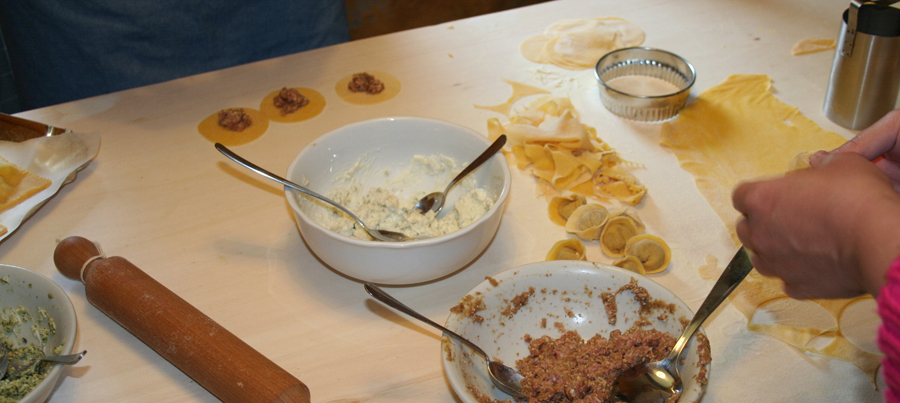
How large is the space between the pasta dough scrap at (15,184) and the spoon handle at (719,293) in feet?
3.79

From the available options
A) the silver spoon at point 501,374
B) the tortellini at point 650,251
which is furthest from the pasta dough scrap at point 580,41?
the silver spoon at point 501,374

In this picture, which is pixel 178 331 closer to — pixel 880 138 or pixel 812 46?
pixel 880 138

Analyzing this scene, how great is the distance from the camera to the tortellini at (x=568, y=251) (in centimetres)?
97

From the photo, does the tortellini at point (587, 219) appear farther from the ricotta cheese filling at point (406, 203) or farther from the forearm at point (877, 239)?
the forearm at point (877, 239)

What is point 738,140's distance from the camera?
125 cm

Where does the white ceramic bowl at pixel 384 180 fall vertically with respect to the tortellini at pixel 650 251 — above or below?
above

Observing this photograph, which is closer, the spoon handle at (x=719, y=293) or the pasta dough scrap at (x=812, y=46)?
the spoon handle at (x=719, y=293)

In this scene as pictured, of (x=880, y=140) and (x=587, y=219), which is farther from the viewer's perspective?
(x=587, y=219)


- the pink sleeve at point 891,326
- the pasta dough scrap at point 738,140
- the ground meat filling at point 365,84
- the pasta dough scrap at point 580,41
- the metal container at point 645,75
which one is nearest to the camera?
the pink sleeve at point 891,326

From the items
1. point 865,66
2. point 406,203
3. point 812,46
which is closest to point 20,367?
point 406,203

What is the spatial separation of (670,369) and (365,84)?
98 centimetres

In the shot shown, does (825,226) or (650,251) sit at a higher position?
(825,226)

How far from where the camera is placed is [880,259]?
0.52 meters

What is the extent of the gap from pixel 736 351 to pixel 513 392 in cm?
33
